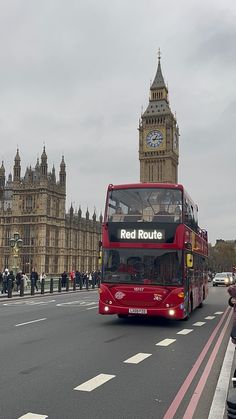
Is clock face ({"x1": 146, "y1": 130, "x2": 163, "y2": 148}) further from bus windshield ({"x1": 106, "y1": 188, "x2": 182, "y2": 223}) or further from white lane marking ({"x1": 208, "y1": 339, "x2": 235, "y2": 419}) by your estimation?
white lane marking ({"x1": 208, "y1": 339, "x2": 235, "y2": 419})

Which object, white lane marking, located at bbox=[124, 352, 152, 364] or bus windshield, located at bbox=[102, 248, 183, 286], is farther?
bus windshield, located at bbox=[102, 248, 183, 286]

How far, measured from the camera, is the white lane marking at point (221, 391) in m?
5.28

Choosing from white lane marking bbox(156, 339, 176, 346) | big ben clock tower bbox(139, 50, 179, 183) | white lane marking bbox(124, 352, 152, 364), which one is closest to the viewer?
white lane marking bbox(124, 352, 152, 364)

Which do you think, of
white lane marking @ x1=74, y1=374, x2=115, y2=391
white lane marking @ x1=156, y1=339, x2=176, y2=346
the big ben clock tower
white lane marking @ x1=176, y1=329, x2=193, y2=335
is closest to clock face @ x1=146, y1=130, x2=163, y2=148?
the big ben clock tower

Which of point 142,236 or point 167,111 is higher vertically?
point 167,111

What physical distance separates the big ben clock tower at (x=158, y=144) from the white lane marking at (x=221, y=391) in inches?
3860

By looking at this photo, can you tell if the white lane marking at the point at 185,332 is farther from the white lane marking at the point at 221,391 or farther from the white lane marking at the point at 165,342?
the white lane marking at the point at 221,391

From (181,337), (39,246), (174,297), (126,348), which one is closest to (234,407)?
(126,348)

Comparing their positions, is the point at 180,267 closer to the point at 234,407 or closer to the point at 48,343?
the point at 48,343

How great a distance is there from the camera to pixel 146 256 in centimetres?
1299

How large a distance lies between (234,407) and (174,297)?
8.87 metres

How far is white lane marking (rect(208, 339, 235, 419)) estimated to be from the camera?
17.3 ft

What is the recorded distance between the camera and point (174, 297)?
12.8m

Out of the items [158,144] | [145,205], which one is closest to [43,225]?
[158,144]
